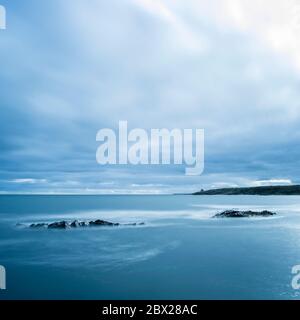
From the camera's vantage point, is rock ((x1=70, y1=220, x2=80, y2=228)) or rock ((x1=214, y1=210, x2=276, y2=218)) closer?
rock ((x1=70, y1=220, x2=80, y2=228))

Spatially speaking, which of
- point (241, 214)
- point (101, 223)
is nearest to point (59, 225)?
point (101, 223)

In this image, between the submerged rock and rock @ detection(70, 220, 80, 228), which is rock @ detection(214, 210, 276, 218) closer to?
the submerged rock

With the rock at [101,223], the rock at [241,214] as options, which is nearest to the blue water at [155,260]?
the rock at [101,223]

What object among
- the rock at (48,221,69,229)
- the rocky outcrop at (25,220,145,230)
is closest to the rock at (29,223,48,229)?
the rocky outcrop at (25,220,145,230)

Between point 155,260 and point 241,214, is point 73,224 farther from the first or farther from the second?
point 241,214

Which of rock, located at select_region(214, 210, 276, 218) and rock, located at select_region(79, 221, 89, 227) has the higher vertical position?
rock, located at select_region(214, 210, 276, 218)

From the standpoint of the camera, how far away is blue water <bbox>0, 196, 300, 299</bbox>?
4.71 m

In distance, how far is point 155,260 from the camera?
245 inches

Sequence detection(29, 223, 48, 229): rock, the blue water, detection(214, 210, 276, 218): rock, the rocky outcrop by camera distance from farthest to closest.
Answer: detection(214, 210, 276, 218): rock → the rocky outcrop → detection(29, 223, 48, 229): rock → the blue water

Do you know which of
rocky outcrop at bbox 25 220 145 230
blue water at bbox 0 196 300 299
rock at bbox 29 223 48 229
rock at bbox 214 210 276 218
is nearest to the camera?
blue water at bbox 0 196 300 299

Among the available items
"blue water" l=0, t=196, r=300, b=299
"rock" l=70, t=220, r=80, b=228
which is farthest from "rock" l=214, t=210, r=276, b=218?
A: "rock" l=70, t=220, r=80, b=228

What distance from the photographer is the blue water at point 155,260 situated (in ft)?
15.5
